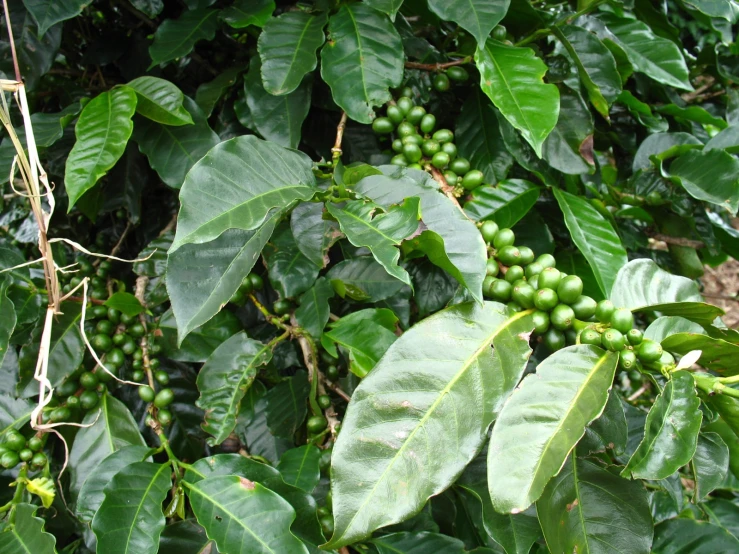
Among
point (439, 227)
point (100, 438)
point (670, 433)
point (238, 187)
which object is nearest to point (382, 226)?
point (439, 227)

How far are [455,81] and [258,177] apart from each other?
0.56 m

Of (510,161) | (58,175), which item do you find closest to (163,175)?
(58,175)

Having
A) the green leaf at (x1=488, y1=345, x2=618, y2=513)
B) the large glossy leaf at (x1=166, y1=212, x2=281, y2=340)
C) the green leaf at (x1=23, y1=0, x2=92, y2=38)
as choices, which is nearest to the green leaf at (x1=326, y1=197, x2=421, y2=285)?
the large glossy leaf at (x1=166, y1=212, x2=281, y2=340)

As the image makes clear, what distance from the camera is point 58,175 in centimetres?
115

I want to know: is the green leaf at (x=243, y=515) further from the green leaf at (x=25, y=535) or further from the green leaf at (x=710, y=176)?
the green leaf at (x=710, y=176)

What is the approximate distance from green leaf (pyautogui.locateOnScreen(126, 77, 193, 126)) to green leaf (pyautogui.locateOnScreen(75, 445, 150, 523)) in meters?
0.58

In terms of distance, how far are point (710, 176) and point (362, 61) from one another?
0.74m

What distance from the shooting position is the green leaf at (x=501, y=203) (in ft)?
3.40

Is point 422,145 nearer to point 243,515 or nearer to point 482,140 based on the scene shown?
point 482,140

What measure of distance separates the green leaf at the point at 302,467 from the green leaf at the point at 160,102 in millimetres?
616

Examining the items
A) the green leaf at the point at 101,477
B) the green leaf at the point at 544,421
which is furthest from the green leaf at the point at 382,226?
the green leaf at the point at 101,477

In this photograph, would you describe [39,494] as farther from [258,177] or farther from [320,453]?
[258,177]

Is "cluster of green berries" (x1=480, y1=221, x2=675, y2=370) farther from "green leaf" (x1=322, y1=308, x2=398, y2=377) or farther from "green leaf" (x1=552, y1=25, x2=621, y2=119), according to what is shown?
"green leaf" (x1=552, y1=25, x2=621, y2=119)

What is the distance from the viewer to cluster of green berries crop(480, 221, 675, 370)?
2.44ft
